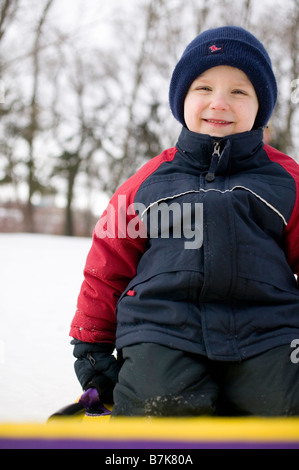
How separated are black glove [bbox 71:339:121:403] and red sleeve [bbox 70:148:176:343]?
32 millimetres

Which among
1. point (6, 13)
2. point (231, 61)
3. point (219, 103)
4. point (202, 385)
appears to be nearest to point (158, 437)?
point (202, 385)

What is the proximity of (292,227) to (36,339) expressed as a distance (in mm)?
1378

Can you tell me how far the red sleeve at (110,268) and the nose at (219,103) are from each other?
10.1 inches

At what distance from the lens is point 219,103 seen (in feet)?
4.04

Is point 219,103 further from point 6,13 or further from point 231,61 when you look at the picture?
point 6,13

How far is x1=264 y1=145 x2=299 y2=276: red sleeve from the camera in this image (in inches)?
48.0

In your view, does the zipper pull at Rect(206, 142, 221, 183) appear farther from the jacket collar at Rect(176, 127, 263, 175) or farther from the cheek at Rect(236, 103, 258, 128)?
the cheek at Rect(236, 103, 258, 128)

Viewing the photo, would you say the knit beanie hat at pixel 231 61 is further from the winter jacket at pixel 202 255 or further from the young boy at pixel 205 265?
the winter jacket at pixel 202 255

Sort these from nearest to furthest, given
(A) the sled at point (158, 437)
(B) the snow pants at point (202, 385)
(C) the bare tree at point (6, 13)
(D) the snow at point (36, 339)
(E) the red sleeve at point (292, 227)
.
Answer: (A) the sled at point (158, 437) → (B) the snow pants at point (202, 385) → (E) the red sleeve at point (292, 227) → (D) the snow at point (36, 339) → (C) the bare tree at point (6, 13)

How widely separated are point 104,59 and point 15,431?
1422 cm

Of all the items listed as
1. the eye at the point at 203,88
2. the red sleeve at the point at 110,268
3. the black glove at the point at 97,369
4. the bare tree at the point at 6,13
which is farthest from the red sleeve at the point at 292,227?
the bare tree at the point at 6,13

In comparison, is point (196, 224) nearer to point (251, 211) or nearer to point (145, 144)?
point (251, 211)

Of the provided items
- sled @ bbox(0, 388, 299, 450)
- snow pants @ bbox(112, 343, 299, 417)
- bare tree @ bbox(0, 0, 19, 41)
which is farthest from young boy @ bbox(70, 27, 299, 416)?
bare tree @ bbox(0, 0, 19, 41)

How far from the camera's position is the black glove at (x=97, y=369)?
Answer: 4.12 feet
